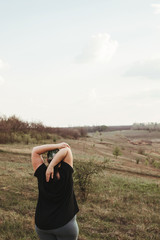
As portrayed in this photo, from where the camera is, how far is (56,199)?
91.5 inches

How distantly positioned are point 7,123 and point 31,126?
18.5 ft

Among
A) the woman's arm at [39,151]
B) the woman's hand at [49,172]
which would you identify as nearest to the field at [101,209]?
the woman's arm at [39,151]

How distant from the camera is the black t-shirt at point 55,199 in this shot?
2.30 metres

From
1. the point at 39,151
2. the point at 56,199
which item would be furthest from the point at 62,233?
the point at 39,151

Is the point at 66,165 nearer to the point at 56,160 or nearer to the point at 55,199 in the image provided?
the point at 56,160

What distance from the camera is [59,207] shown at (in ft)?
7.73

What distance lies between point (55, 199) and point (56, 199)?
1 cm

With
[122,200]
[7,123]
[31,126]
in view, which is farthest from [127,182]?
[31,126]

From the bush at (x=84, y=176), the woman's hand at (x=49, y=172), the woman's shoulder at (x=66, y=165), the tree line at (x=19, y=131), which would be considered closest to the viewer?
the woman's hand at (x=49, y=172)

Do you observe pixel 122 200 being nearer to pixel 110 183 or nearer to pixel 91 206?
pixel 91 206

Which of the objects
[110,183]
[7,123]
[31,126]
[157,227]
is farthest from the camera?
[31,126]

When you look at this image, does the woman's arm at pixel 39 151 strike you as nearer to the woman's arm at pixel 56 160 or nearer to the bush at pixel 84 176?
the woman's arm at pixel 56 160

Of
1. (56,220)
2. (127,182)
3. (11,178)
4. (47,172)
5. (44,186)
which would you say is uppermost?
(47,172)

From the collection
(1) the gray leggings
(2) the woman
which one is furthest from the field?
(2) the woman
